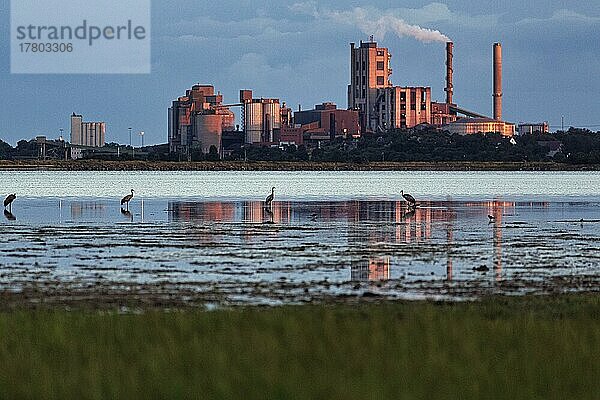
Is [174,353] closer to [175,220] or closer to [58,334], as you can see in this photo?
[58,334]

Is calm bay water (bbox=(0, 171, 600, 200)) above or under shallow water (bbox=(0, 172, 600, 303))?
above

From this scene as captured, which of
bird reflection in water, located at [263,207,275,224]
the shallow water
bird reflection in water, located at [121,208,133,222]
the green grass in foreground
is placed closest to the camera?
the green grass in foreground

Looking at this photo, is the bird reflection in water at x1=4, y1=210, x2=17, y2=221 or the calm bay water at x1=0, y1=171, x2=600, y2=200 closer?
the bird reflection in water at x1=4, y1=210, x2=17, y2=221

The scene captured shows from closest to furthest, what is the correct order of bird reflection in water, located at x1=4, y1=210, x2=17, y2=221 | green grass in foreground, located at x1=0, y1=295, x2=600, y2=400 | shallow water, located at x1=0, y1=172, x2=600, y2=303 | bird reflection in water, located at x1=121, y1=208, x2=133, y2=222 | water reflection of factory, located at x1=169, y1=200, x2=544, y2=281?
green grass in foreground, located at x1=0, y1=295, x2=600, y2=400 < shallow water, located at x1=0, y1=172, x2=600, y2=303 < water reflection of factory, located at x1=169, y1=200, x2=544, y2=281 < bird reflection in water, located at x1=4, y1=210, x2=17, y2=221 < bird reflection in water, located at x1=121, y1=208, x2=133, y2=222

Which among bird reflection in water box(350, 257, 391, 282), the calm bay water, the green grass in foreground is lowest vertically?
bird reflection in water box(350, 257, 391, 282)

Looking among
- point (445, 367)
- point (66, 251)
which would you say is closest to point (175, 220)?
point (66, 251)

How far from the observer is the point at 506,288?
20.8 m

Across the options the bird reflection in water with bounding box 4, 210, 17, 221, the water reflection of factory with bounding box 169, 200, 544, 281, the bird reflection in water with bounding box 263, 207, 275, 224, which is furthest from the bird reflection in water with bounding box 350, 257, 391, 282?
the bird reflection in water with bounding box 4, 210, 17, 221

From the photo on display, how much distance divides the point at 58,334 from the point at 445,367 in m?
4.93

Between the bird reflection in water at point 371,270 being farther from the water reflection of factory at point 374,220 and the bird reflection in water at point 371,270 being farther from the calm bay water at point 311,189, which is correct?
the calm bay water at point 311,189

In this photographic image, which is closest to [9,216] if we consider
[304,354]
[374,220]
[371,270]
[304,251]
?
[374,220]

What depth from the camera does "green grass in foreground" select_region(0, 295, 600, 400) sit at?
11.1 m

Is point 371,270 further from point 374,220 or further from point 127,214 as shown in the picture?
point 127,214

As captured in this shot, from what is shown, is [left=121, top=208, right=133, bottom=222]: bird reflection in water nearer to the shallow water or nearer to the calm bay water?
the shallow water
